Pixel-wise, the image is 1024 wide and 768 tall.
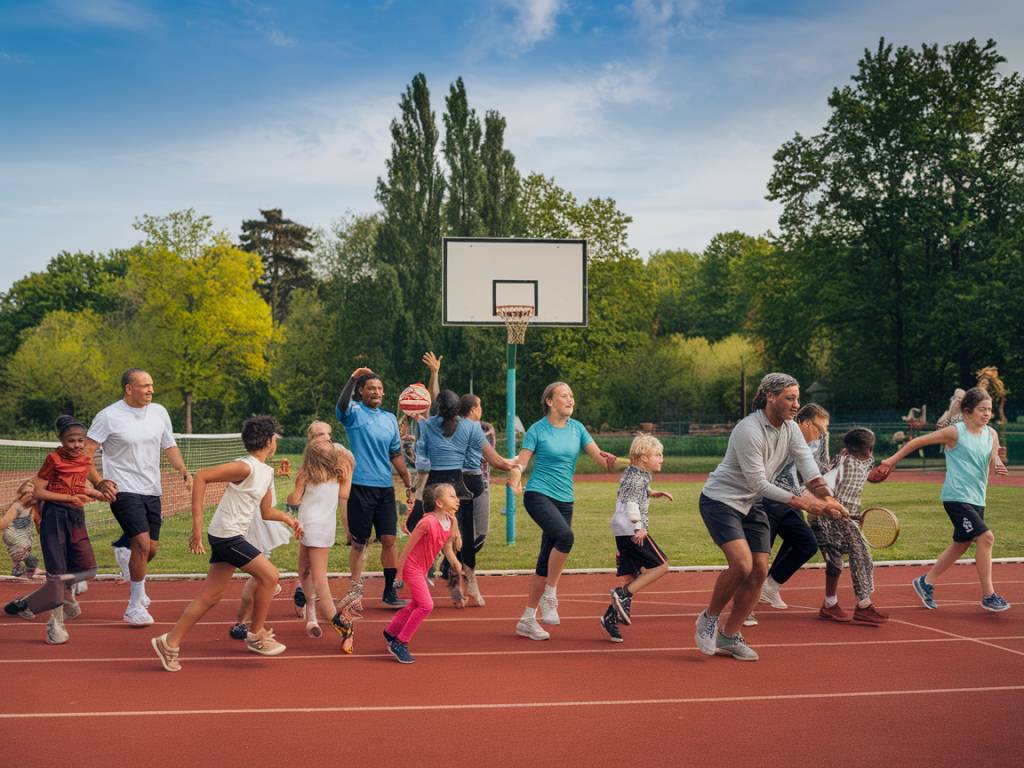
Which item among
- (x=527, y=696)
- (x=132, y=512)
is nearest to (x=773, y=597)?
(x=527, y=696)

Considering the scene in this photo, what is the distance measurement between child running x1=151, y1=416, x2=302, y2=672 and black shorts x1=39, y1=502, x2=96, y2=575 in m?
1.39

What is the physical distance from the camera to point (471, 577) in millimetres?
10016

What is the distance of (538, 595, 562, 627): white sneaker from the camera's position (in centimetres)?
891

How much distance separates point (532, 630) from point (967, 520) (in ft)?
13.4

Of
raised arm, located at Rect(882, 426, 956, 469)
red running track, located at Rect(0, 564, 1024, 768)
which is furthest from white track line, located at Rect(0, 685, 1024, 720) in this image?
raised arm, located at Rect(882, 426, 956, 469)

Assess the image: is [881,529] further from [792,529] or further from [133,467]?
[133,467]

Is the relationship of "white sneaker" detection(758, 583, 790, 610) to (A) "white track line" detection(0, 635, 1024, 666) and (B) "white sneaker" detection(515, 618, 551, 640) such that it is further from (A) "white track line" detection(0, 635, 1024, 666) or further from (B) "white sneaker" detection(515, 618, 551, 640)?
(B) "white sneaker" detection(515, 618, 551, 640)

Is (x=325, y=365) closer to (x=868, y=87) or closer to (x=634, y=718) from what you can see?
(x=868, y=87)

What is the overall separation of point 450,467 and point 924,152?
137ft

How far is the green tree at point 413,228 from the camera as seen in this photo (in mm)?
51938

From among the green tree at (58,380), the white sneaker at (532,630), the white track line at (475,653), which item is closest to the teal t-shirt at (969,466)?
the white track line at (475,653)

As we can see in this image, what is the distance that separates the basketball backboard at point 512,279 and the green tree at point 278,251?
237 feet

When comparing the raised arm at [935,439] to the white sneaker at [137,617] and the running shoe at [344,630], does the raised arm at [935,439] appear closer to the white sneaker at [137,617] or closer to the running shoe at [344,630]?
the running shoe at [344,630]

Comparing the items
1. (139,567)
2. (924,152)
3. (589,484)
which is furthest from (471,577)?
(924,152)
